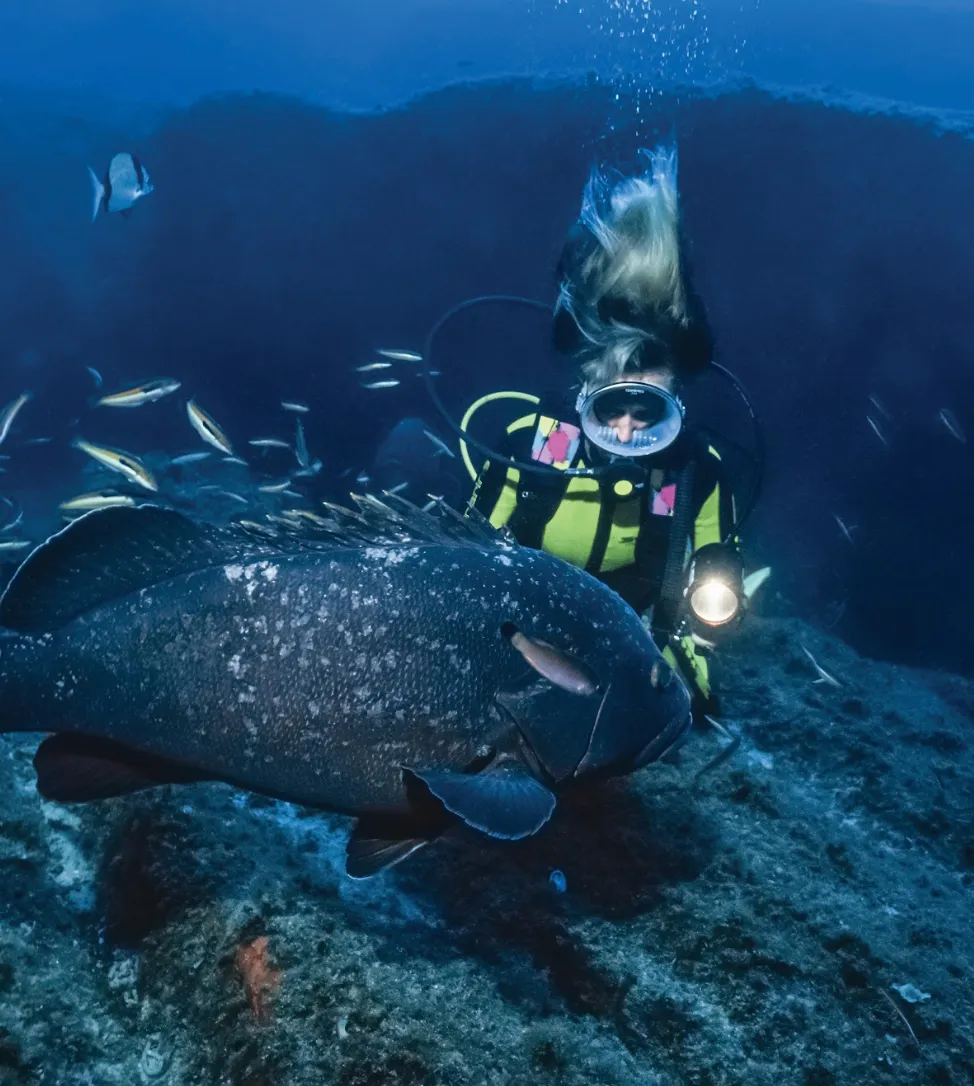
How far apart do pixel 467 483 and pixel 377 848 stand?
8.65 meters

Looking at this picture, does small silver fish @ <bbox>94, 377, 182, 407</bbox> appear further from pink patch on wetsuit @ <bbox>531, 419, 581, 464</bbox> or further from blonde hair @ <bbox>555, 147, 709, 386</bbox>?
blonde hair @ <bbox>555, 147, 709, 386</bbox>

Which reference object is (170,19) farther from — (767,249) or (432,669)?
(432,669)

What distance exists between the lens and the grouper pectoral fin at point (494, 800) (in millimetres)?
→ 1881

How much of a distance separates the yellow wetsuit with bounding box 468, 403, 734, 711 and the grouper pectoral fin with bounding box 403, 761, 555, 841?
2186mm

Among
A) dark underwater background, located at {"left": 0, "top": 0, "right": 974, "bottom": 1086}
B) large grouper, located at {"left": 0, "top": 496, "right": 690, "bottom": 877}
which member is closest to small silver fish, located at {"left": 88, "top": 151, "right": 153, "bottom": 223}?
dark underwater background, located at {"left": 0, "top": 0, "right": 974, "bottom": 1086}

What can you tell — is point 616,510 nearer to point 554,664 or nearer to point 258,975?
point 554,664

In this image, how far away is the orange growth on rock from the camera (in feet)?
6.39

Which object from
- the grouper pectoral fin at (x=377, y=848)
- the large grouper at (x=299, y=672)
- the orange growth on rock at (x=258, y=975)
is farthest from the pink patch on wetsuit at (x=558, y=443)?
the orange growth on rock at (x=258, y=975)

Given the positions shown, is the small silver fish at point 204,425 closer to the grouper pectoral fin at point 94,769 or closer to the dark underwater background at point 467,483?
the dark underwater background at point 467,483

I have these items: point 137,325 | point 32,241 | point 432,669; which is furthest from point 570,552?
point 32,241

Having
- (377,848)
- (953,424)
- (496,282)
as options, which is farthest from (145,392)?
(496,282)

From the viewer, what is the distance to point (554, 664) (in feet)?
7.41

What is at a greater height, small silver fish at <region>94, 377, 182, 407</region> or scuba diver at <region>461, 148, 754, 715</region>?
scuba diver at <region>461, 148, 754, 715</region>

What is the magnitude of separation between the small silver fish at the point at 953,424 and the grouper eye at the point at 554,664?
38.6ft
